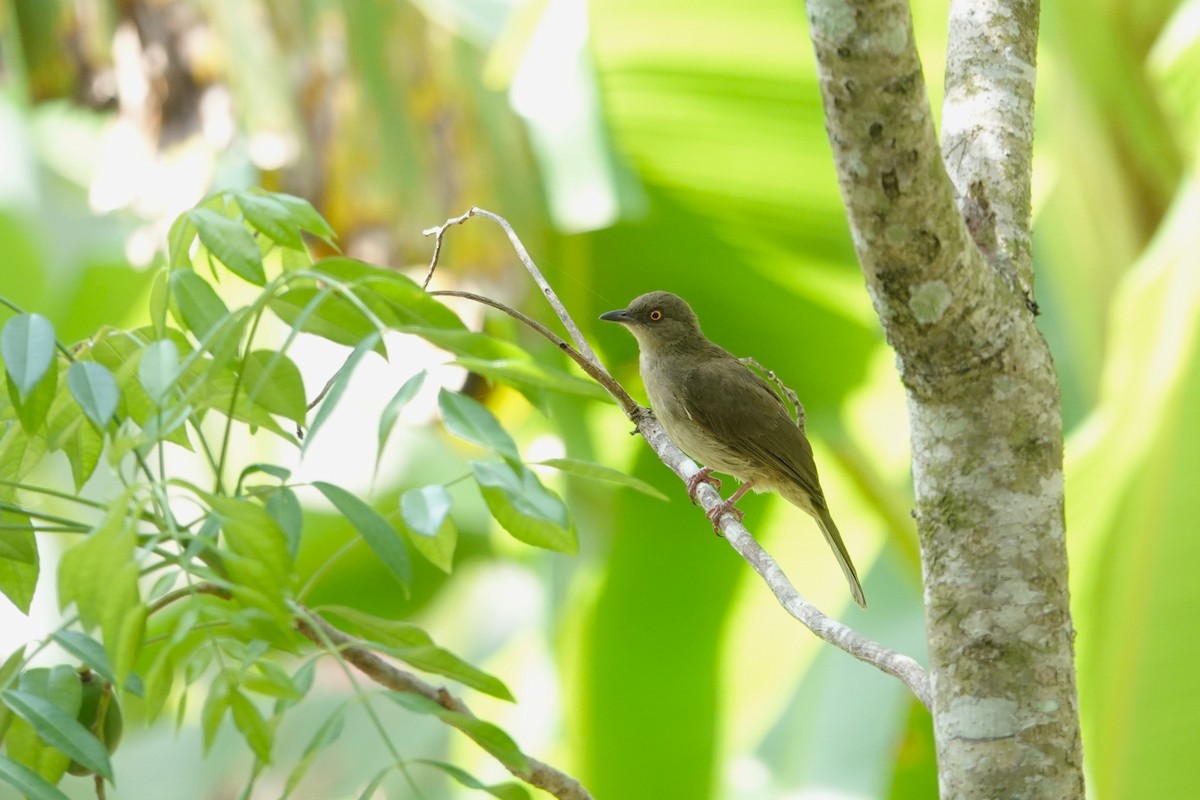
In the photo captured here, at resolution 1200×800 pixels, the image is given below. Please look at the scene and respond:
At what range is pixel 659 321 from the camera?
4.41 m

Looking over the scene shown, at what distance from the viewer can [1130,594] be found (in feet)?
12.2

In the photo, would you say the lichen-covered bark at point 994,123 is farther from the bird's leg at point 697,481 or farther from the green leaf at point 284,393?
the green leaf at point 284,393

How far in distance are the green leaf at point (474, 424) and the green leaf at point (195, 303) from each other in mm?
355

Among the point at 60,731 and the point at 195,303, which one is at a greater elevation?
the point at 195,303

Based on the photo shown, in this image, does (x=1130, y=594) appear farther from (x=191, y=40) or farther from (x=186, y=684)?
(x=191, y=40)

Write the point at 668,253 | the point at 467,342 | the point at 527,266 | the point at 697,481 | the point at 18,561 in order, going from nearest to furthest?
the point at 467,342 → the point at 18,561 → the point at 527,266 → the point at 697,481 → the point at 668,253

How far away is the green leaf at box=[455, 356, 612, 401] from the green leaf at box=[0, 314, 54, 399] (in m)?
0.45

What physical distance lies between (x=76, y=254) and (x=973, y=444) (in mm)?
6209

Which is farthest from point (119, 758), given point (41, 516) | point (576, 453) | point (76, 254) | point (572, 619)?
point (41, 516)

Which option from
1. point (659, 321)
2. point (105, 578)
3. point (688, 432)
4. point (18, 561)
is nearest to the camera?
point (105, 578)

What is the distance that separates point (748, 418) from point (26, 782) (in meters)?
3.11

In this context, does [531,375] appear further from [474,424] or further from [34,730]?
[34,730]

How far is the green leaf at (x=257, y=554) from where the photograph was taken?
1242 mm

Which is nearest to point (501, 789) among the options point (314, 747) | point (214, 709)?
point (314, 747)
